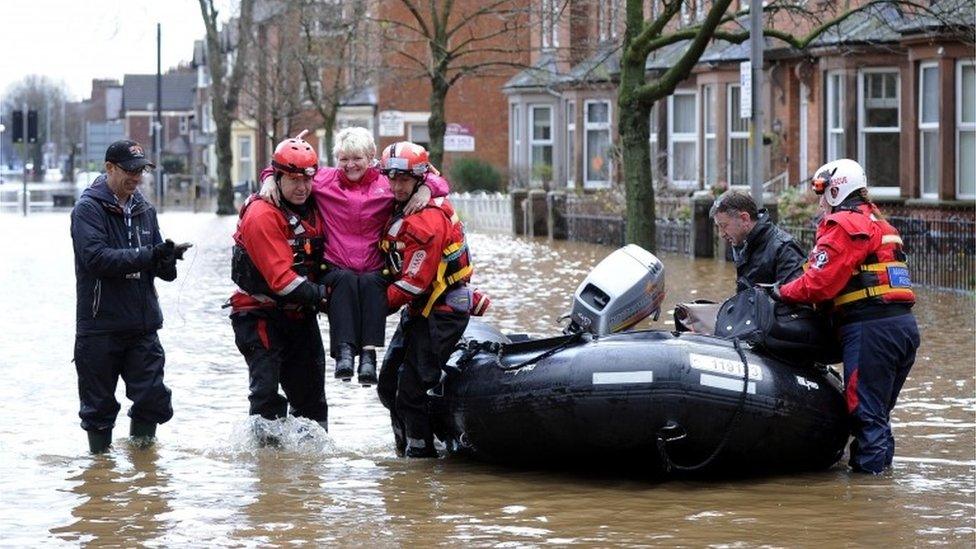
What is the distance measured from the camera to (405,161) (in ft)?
33.8

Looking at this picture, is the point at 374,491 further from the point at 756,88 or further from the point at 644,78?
the point at 644,78

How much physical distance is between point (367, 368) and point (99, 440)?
171cm

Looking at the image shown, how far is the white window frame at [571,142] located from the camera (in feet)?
153

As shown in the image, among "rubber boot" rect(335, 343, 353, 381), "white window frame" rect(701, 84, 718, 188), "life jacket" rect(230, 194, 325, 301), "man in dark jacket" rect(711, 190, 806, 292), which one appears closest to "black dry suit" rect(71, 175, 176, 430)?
"life jacket" rect(230, 194, 325, 301)

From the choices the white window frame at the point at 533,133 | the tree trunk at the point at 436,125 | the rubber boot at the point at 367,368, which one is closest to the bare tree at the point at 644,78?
the rubber boot at the point at 367,368

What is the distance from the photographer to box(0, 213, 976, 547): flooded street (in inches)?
337

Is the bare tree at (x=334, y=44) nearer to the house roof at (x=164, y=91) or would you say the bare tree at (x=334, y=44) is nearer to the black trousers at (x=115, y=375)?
the black trousers at (x=115, y=375)

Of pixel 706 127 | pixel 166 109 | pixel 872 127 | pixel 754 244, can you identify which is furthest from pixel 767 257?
pixel 166 109

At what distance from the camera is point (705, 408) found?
959 cm

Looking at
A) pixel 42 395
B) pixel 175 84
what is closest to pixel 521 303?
pixel 42 395

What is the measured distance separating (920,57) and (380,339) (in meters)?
20.1

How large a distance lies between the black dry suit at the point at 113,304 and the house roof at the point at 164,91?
118010mm

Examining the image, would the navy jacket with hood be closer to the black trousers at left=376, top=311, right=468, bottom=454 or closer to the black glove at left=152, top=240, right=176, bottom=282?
the black glove at left=152, top=240, right=176, bottom=282

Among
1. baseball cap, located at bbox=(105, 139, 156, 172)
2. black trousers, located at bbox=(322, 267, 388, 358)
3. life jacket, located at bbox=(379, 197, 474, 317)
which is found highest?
baseball cap, located at bbox=(105, 139, 156, 172)
